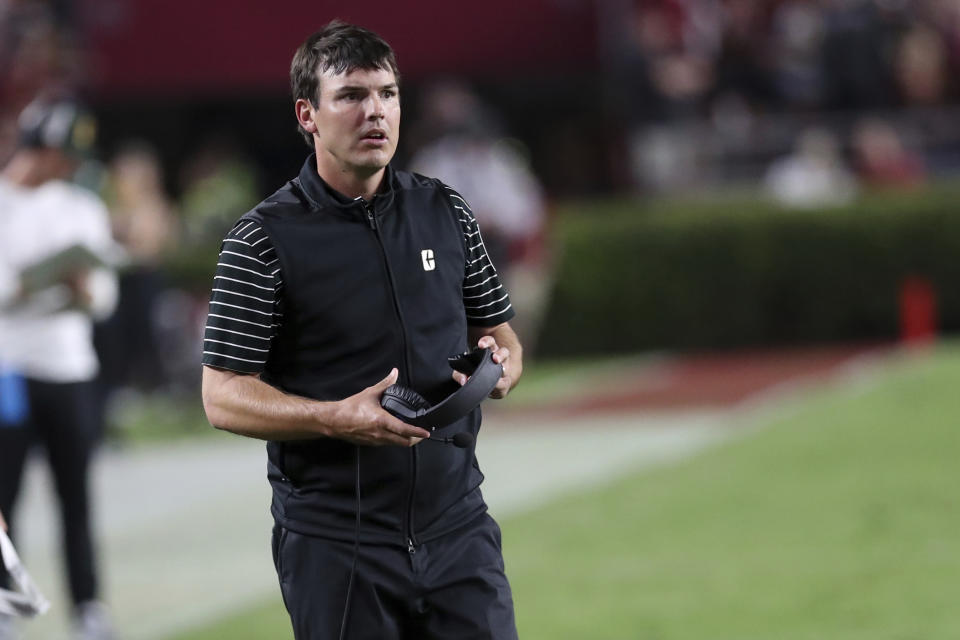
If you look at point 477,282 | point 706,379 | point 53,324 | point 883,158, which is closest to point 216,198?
point 706,379

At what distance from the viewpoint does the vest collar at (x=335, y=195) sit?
13.9 feet

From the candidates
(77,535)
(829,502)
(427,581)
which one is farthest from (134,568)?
(427,581)

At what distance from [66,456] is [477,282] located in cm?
344

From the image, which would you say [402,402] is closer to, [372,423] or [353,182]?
[372,423]

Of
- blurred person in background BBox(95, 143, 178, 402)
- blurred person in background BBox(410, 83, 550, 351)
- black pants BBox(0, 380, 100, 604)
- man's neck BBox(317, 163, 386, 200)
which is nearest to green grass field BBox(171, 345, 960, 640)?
black pants BBox(0, 380, 100, 604)

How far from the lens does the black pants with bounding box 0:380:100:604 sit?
23.5 ft

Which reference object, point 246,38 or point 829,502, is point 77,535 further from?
point 246,38

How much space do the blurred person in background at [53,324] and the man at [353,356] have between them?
10.2 feet

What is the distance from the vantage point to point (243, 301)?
409 centimetres

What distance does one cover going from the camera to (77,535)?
24.3 ft

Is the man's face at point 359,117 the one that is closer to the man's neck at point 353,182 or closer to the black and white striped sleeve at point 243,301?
the man's neck at point 353,182

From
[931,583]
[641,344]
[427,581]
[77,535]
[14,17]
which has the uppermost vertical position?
[14,17]

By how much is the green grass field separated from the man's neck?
3545 millimetres

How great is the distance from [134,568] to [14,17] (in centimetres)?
1511
